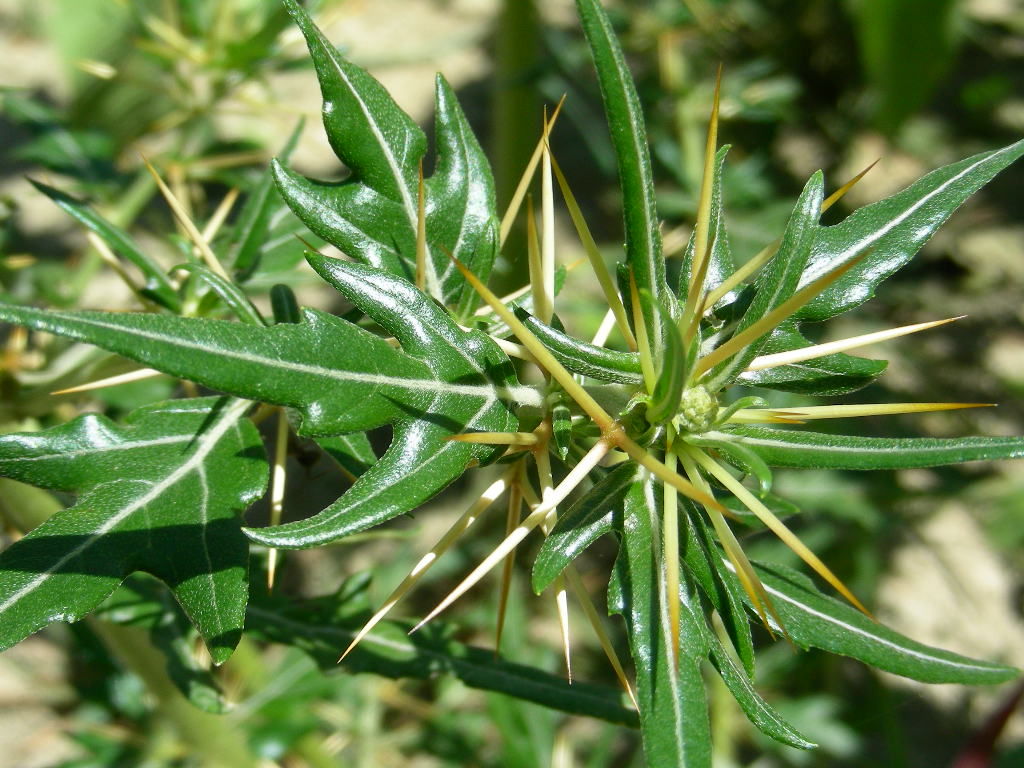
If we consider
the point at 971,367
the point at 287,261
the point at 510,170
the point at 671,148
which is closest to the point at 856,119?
the point at 971,367

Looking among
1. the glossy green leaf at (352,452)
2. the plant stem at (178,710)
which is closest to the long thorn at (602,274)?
the glossy green leaf at (352,452)

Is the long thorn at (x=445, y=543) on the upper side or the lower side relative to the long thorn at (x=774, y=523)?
lower

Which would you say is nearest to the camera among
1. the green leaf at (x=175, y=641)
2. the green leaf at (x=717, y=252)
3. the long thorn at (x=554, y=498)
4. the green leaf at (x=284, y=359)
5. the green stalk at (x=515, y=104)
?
the green leaf at (x=284, y=359)

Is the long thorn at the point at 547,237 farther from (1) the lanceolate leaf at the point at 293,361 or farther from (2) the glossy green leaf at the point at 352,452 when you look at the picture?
(2) the glossy green leaf at the point at 352,452

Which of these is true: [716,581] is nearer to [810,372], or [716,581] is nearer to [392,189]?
[810,372]

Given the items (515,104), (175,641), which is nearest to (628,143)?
(175,641)

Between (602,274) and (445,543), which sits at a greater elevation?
(602,274)

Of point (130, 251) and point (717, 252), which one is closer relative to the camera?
point (717, 252)

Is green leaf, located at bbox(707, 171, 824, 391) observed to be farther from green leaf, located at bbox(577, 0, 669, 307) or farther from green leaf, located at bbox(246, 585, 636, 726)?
green leaf, located at bbox(246, 585, 636, 726)
